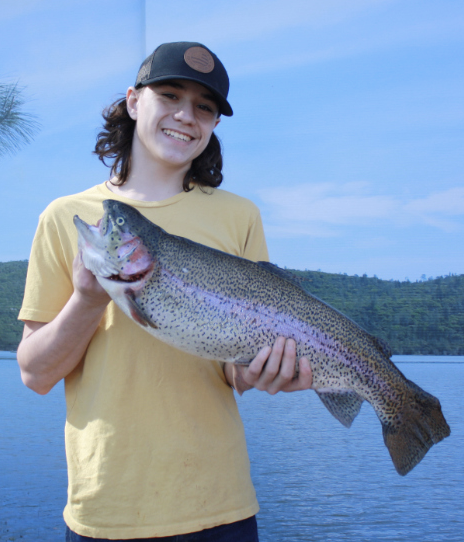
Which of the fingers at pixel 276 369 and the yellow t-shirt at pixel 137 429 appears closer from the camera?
the yellow t-shirt at pixel 137 429

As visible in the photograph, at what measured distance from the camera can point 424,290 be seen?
1109cm

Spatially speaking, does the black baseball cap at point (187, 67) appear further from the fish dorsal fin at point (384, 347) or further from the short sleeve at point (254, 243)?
the fish dorsal fin at point (384, 347)

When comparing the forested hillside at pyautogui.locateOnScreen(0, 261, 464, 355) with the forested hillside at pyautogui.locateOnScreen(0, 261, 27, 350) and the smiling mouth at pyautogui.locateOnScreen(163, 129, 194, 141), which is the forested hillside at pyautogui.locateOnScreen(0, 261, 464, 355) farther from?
the smiling mouth at pyautogui.locateOnScreen(163, 129, 194, 141)

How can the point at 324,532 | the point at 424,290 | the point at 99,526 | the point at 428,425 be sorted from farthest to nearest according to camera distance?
the point at 424,290 < the point at 324,532 < the point at 428,425 < the point at 99,526

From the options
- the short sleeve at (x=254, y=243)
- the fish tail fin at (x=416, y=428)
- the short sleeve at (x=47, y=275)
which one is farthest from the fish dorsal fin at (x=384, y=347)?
the short sleeve at (x=47, y=275)

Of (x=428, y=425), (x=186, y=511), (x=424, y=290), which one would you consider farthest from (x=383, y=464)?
(x=186, y=511)

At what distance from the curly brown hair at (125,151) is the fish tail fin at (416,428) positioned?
3.86 feet

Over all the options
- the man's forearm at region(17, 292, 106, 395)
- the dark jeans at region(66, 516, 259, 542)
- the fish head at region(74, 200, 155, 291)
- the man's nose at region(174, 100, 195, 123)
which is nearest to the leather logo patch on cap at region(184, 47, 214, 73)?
the man's nose at region(174, 100, 195, 123)

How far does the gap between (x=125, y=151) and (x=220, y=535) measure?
1.53m

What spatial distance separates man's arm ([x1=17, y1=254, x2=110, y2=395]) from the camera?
1.41 meters

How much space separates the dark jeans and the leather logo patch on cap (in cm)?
156

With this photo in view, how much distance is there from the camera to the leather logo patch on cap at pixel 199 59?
1673 mm

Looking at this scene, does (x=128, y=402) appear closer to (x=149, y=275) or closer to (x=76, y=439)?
(x=76, y=439)

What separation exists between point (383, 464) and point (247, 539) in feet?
23.2
